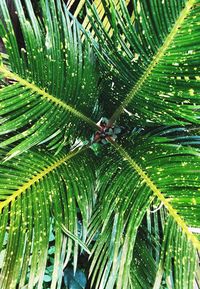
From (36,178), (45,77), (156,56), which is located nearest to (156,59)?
(156,56)

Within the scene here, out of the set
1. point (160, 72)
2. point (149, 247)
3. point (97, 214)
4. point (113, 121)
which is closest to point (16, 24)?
point (113, 121)

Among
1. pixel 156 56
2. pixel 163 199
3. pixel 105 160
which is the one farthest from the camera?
pixel 105 160

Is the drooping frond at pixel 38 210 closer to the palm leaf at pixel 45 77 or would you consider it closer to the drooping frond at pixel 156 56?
the palm leaf at pixel 45 77

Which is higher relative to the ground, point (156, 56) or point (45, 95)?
point (156, 56)

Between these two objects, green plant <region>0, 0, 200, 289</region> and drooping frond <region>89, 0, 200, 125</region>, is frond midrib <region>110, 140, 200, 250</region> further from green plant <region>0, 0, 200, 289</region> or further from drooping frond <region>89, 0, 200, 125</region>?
drooping frond <region>89, 0, 200, 125</region>

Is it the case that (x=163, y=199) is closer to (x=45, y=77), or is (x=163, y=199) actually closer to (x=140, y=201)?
(x=140, y=201)

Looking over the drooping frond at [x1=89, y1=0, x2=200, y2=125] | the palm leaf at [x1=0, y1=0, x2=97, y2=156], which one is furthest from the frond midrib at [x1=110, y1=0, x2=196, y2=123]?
the palm leaf at [x1=0, y1=0, x2=97, y2=156]

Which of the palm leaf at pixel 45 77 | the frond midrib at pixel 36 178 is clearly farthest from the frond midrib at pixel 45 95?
the frond midrib at pixel 36 178
